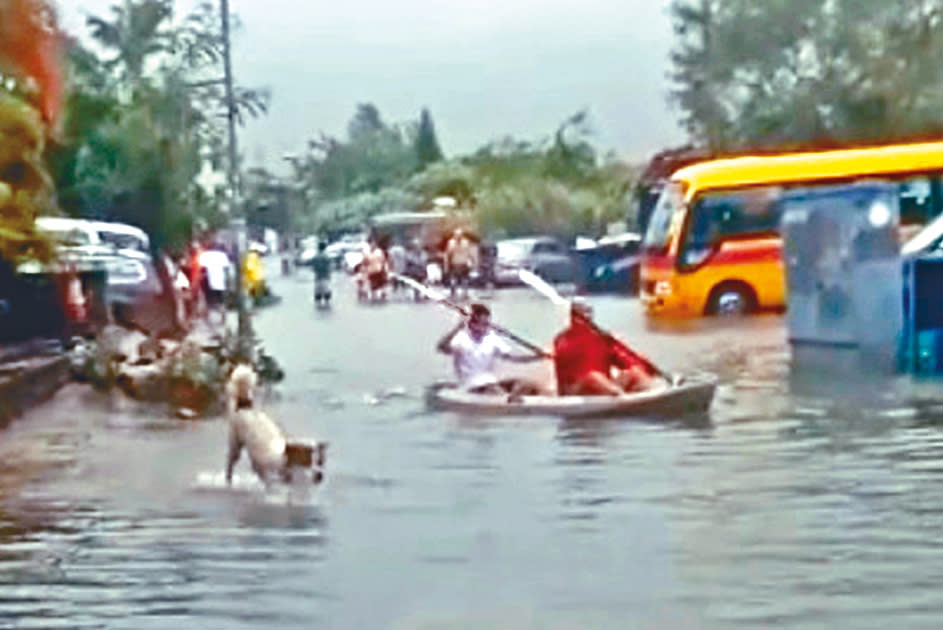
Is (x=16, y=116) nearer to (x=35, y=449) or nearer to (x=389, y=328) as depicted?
(x=35, y=449)

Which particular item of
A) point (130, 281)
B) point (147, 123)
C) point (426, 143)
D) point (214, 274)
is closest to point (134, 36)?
point (147, 123)

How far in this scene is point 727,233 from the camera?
42.7 m

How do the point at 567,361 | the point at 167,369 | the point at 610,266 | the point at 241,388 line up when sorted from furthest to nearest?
the point at 610,266
the point at 167,369
the point at 567,361
the point at 241,388

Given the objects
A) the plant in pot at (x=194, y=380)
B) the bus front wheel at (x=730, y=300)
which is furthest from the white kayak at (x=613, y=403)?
the bus front wheel at (x=730, y=300)

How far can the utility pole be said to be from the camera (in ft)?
86.7

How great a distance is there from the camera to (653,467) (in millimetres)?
17250

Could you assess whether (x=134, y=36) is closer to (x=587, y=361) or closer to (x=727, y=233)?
(x=727, y=233)

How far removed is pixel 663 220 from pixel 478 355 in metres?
21.2

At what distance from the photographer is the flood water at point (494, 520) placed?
1133 cm

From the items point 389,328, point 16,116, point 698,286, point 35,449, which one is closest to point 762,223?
point 698,286

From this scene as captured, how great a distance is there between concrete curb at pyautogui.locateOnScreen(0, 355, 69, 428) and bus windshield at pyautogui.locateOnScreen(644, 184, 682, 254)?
1646cm

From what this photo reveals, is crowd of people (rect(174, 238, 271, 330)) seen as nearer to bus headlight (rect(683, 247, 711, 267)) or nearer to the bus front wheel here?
bus headlight (rect(683, 247, 711, 267))

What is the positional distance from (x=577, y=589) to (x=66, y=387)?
1646cm

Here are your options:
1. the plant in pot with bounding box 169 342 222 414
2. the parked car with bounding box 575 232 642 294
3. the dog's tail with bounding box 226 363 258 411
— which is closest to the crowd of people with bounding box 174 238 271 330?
the parked car with bounding box 575 232 642 294
